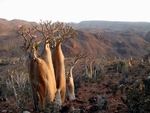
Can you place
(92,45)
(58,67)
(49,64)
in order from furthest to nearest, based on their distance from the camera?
(92,45), (58,67), (49,64)

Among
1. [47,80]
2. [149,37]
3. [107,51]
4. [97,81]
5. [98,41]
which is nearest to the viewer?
[47,80]

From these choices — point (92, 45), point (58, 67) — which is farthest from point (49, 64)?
point (92, 45)

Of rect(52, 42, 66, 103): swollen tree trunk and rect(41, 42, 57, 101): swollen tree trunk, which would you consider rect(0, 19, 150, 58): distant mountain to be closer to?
rect(52, 42, 66, 103): swollen tree trunk

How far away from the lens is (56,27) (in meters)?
7.98

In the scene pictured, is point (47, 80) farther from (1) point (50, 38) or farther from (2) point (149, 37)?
(2) point (149, 37)

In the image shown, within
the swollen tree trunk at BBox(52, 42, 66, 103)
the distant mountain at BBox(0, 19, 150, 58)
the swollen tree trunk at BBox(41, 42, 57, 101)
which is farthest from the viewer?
the distant mountain at BBox(0, 19, 150, 58)

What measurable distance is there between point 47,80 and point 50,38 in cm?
138

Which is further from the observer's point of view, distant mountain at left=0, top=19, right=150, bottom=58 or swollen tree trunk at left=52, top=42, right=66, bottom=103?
distant mountain at left=0, top=19, right=150, bottom=58

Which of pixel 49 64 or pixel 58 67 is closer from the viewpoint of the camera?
pixel 49 64

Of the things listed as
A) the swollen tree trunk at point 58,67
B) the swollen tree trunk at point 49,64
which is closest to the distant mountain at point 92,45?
the swollen tree trunk at point 58,67

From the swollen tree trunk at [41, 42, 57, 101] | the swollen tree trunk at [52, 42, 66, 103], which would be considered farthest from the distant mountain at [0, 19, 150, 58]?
the swollen tree trunk at [41, 42, 57, 101]

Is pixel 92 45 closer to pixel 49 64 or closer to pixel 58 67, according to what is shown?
pixel 58 67

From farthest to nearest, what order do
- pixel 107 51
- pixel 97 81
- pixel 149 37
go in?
pixel 149 37
pixel 107 51
pixel 97 81

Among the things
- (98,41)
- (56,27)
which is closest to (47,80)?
(56,27)
